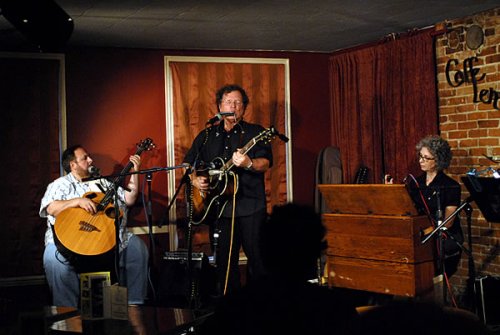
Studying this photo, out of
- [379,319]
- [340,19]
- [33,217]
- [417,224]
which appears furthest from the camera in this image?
[33,217]

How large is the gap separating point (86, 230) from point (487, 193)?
2928mm

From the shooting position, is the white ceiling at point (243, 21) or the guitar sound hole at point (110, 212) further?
the guitar sound hole at point (110, 212)

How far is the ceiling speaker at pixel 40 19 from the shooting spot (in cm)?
362

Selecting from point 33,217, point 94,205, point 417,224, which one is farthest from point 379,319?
point 33,217

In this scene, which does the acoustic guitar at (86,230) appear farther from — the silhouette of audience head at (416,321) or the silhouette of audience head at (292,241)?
the silhouette of audience head at (416,321)

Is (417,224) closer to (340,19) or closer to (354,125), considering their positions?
(340,19)

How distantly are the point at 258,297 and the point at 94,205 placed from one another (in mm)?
3674

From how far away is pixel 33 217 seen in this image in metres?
6.16

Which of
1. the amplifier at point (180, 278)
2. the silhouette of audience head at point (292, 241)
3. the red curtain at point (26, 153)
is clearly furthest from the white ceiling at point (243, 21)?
the silhouette of audience head at point (292, 241)

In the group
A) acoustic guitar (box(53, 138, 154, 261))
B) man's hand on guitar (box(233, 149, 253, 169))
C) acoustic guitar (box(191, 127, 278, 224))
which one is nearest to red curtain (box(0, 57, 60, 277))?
acoustic guitar (box(53, 138, 154, 261))

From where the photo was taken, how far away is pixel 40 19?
3.68m

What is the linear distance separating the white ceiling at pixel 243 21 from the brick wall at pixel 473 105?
20 cm

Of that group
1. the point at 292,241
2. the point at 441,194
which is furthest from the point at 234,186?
the point at 292,241

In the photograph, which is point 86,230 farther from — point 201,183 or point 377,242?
point 377,242
